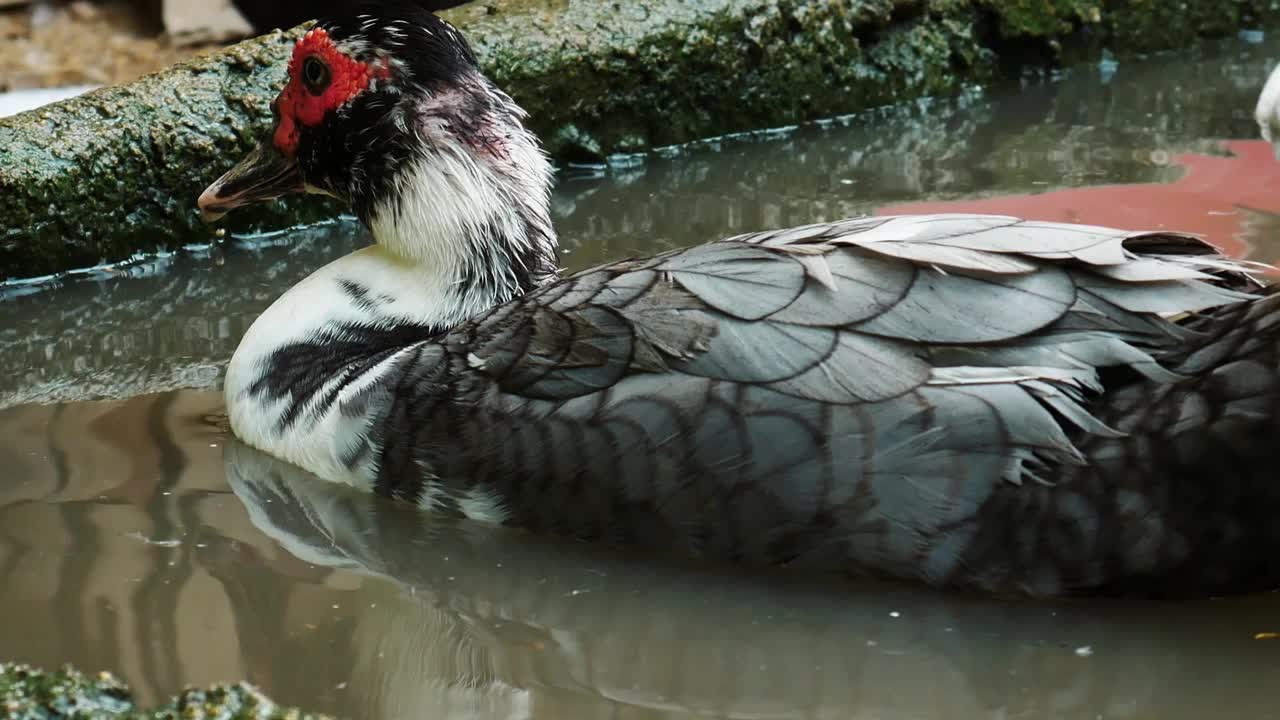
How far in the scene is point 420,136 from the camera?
4.40 meters

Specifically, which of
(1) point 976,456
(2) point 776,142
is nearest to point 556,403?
(1) point 976,456

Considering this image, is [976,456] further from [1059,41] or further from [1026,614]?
[1059,41]

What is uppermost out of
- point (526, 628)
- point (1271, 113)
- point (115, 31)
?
point (115, 31)

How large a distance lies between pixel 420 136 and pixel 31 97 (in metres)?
4.35

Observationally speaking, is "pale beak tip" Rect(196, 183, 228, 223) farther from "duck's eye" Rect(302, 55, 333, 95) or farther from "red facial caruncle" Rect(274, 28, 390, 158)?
"duck's eye" Rect(302, 55, 333, 95)

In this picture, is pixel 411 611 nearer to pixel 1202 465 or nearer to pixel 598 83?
pixel 1202 465

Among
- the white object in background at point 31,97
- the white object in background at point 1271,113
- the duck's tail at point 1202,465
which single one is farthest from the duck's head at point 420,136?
the white object in background at point 31,97

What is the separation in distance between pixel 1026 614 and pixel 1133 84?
5694mm

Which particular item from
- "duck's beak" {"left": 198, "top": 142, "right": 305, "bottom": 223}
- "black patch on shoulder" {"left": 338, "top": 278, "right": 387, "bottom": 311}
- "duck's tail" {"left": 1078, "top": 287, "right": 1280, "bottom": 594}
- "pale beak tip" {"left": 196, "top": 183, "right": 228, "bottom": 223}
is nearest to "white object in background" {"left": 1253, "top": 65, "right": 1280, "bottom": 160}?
"duck's tail" {"left": 1078, "top": 287, "right": 1280, "bottom": 594}

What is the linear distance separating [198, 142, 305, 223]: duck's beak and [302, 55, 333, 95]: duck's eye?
28cm

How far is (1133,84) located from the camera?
28.3ft

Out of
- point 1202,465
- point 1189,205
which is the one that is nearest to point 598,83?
point 1189,205

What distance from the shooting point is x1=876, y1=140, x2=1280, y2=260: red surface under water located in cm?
612

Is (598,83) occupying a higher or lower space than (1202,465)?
higher
